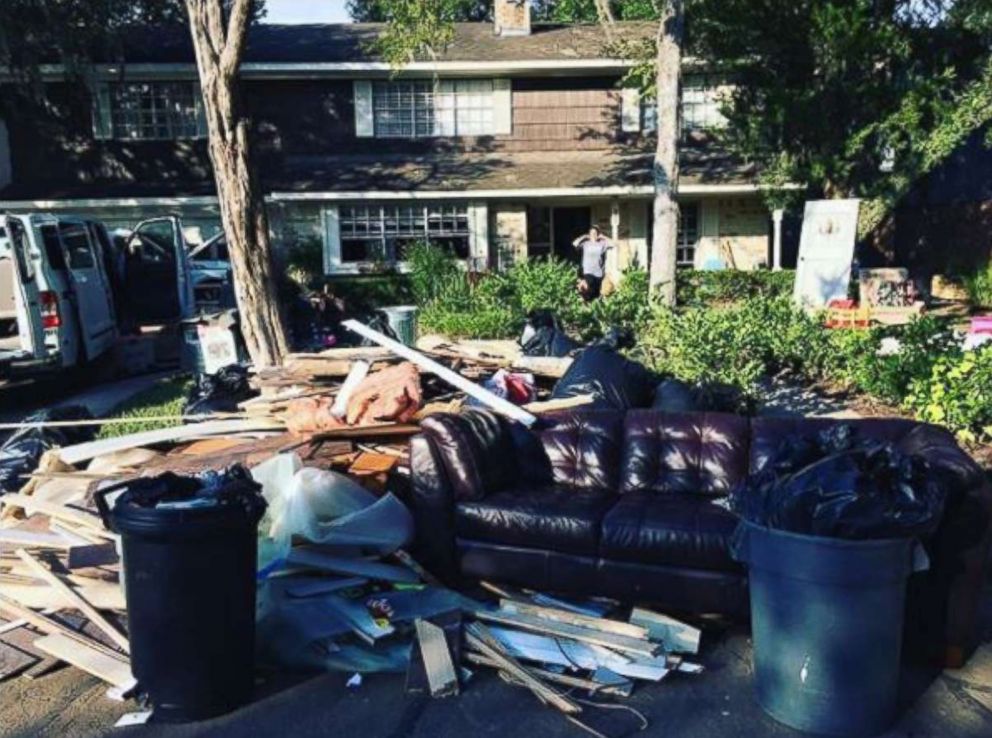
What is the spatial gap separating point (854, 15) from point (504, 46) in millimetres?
8447

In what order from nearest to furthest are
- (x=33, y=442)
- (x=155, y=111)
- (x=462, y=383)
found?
1. (x=462, y=383)
2. (x=33, y=442)
3. (x=155, y=111)

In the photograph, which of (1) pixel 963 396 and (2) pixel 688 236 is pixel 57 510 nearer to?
(1) pixel 963 396

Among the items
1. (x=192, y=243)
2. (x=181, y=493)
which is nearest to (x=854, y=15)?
(x=192, y=243)

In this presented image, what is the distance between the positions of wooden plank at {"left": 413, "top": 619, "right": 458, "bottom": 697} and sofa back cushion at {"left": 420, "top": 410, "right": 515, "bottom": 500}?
97 cm

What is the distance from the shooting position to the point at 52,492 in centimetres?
610

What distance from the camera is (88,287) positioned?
11961 millimetres

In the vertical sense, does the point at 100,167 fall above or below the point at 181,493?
above

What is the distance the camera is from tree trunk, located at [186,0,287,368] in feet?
30.8

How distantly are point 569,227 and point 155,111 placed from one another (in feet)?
33.7

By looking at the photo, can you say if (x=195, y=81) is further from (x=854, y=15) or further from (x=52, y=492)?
(x=52, y=492)

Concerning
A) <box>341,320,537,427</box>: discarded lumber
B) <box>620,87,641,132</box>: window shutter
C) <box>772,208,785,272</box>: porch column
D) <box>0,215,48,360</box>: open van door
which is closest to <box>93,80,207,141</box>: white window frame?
<box>620,87,641,132</box>: window shutter

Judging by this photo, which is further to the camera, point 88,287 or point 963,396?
point 88,287

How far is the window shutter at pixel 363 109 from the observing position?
21.9m

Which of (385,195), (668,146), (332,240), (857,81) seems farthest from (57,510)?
(857,81)
